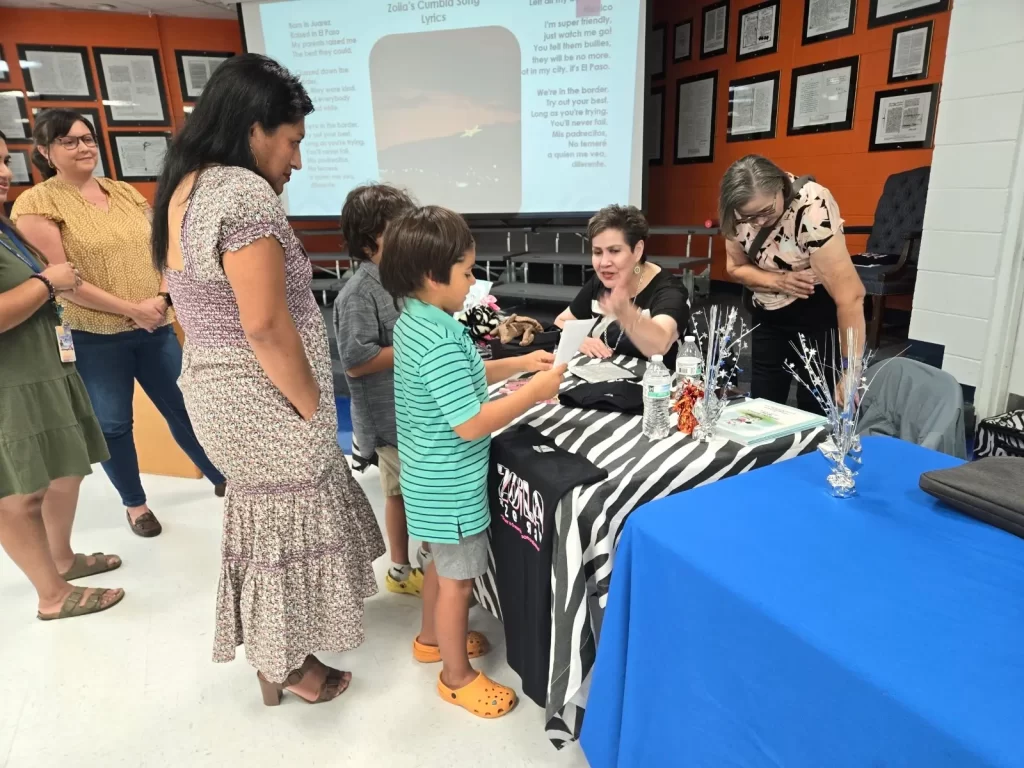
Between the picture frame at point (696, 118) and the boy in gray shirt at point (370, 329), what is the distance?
15.3ft

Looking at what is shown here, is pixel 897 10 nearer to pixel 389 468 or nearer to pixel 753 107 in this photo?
pixel 753 107

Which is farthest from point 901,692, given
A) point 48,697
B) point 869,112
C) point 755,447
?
point 869,112

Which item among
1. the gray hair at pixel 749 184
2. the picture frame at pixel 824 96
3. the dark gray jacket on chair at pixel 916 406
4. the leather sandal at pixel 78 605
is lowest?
the leather sandal at pixel 78 605

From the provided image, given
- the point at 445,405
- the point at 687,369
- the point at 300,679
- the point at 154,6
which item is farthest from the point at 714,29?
the point at 300,679

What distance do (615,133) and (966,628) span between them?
13.8 feet

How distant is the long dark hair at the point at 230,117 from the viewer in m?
1.22

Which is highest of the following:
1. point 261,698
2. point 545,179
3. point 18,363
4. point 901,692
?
point 545,179

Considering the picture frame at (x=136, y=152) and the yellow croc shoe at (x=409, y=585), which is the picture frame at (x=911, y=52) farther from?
the picture frame at (x=136, y=152)

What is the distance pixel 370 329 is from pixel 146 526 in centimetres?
149

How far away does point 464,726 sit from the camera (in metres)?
1.55

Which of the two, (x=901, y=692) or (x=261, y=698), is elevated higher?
(x=901, y=692)

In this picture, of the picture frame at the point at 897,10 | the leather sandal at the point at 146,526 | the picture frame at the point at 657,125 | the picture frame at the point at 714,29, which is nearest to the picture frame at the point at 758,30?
the picture frame at the point at 714,29

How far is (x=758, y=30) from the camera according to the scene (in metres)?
4.98

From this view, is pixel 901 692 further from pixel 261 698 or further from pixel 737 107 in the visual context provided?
pixel 737 107
